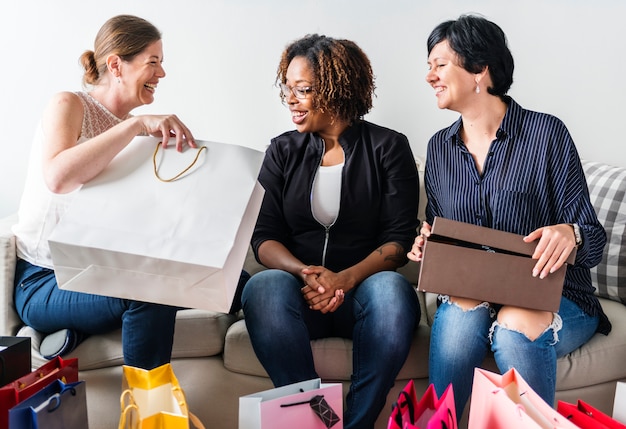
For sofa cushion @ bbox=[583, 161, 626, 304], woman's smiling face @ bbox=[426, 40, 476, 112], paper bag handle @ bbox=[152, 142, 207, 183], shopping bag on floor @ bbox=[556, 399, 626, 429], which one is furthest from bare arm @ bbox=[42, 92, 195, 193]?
sofa cushion @ bbox=[583, 161, 626, 304]

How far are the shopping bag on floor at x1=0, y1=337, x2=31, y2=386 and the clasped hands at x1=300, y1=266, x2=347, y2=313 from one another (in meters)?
0.68

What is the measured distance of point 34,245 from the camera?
5.67 ft

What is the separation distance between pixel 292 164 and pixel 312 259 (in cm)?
28

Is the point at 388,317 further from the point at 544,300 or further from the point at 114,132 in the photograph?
the point at 114,132

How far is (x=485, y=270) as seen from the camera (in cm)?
149

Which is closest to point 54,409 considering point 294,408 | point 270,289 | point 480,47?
point 294,408

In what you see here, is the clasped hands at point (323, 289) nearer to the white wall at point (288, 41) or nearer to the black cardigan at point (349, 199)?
the black cardigan at point (349, 199)

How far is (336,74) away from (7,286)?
1.06m

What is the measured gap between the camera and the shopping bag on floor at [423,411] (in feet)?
3.90

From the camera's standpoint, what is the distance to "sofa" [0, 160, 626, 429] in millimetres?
1699

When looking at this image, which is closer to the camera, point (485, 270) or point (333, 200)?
point (485, 270)

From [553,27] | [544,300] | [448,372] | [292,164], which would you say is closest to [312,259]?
[292,164]

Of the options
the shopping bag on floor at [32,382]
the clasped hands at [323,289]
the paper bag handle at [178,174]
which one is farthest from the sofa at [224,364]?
the paper bag handle at [178,174]

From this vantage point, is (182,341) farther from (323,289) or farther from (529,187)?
(529,187)
